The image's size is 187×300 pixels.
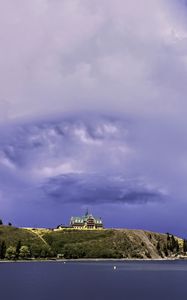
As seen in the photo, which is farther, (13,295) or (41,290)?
(41,290)

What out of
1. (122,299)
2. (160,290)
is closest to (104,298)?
(122,299)

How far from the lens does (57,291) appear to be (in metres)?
166

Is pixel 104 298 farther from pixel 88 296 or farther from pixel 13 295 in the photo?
pixel 13 295

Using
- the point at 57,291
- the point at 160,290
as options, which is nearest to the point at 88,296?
the point at 57,291

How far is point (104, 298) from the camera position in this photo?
14488 cm

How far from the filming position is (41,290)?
167 meters

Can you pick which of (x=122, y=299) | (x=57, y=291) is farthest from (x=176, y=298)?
(x=57, y=291)

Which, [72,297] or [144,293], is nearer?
[72,297]

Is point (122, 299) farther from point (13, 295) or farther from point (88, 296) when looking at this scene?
point (13, 295)

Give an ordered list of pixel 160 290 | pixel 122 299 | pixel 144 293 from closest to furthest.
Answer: pixel 122 299, pixel 144 293, pixel 160 290

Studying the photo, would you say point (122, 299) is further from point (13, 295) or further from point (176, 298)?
point (13, 295)

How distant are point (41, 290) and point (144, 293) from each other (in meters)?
32.8

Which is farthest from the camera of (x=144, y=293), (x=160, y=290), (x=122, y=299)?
(x=160, y=290)

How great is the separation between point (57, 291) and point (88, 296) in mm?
18752
